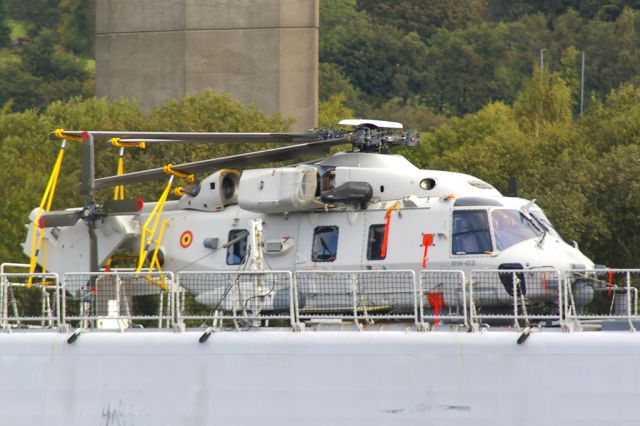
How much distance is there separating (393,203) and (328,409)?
436 cm

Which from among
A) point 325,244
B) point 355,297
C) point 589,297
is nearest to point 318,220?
point 325,244

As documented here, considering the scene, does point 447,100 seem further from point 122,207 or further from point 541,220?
point 541,220

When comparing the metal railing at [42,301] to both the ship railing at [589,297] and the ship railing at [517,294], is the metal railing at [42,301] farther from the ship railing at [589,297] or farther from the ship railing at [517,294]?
the ship railing at [589,297]

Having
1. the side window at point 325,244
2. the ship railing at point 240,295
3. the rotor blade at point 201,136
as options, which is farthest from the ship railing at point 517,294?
the rotor blade at point 201,136

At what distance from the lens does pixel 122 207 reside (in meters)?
24.8

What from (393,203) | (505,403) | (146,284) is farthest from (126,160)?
(505,403)

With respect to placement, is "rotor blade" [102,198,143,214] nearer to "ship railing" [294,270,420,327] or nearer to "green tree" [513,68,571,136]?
"ship railing" [294,270,420,327]

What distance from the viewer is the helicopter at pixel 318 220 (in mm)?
23094

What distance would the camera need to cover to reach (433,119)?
114 m

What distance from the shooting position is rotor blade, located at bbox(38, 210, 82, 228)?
25.0 metres

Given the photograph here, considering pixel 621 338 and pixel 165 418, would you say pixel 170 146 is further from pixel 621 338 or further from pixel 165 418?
pixel 621 338

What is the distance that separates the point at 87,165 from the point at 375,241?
17.5 feet

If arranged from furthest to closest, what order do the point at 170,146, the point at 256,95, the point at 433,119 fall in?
the point at 433,119 → the point at 256,95 → the point at 170,146

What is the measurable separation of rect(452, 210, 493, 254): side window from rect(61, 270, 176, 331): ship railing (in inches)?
187
